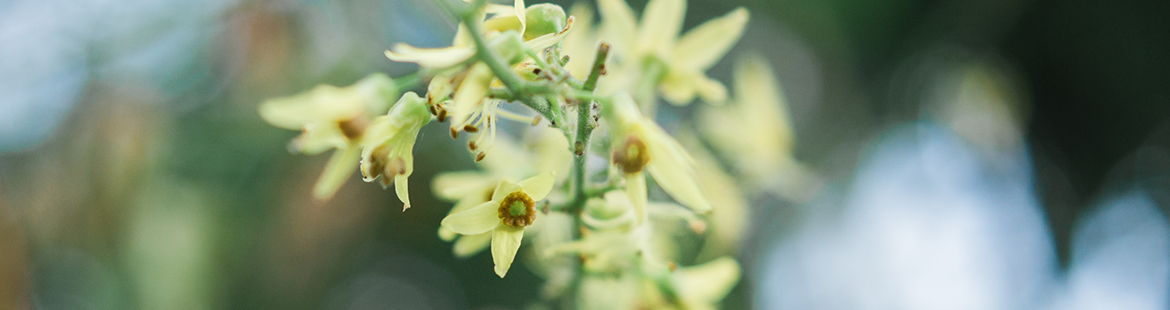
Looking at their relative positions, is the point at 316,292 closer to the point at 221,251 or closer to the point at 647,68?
the point at 221,251

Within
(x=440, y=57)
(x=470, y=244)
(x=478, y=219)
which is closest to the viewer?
(x=440, y=57)

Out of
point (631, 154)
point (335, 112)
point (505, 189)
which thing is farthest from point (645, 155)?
point (335, 112)

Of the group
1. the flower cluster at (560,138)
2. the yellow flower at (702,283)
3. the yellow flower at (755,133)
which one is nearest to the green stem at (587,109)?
the flower cluster at (560,138)

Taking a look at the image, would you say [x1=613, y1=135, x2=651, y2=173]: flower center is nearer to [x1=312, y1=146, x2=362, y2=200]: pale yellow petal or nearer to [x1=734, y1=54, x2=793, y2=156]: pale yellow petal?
[x1=312, y1=146, x2=362, y2=200]: pale yellow petal

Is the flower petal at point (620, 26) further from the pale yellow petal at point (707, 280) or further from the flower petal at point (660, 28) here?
the pale yellow petal at point (707, 280)

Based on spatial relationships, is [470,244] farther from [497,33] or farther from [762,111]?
[762,111]

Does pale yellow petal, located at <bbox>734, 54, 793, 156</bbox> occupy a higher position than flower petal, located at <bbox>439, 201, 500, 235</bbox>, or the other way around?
flower petal, located at <bbox>439, 201, 500, 235</bbox>

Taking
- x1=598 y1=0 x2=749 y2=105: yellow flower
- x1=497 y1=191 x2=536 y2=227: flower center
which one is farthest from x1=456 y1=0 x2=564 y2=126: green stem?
x1=598 y1=0 x2=749 y2=105: yellow flower
